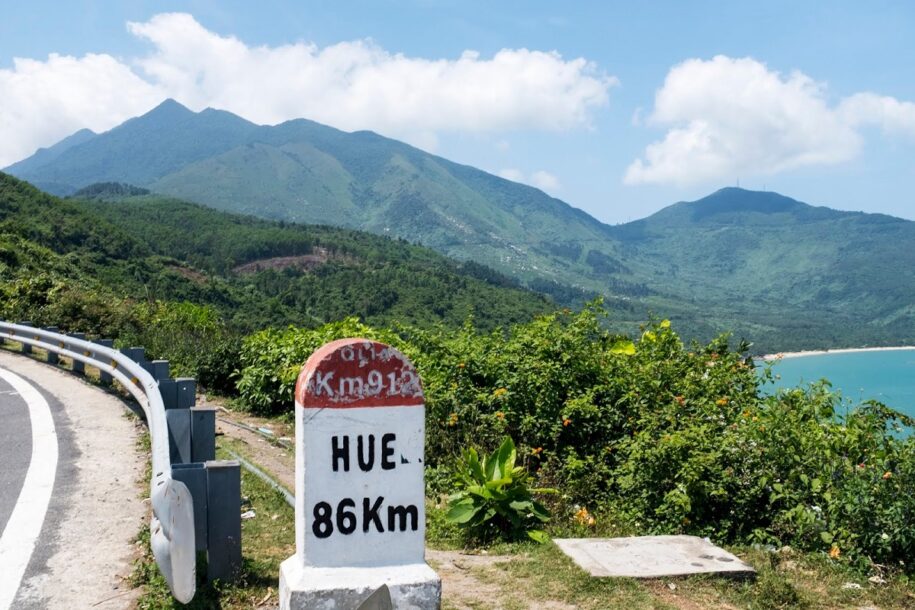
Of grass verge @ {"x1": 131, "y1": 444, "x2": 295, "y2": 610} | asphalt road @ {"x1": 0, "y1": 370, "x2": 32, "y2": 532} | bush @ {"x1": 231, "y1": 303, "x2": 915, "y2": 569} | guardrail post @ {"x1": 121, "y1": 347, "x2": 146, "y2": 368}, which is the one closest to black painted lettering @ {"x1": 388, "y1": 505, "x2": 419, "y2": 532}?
grass verge @ {"x1": 131, "y1": 444, "x2": 295, "y2": 610}

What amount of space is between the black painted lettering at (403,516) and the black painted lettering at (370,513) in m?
0.05

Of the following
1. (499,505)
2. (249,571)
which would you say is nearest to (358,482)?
(249,571)

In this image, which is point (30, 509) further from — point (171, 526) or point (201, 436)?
point (171, 526)

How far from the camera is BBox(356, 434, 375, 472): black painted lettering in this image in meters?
3.37

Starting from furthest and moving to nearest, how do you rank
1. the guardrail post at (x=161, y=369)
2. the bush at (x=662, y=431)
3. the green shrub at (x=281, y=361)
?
1. the green shrub at (x=281, y=361)
2. the guardrail post at (x=161, y=369)
3. the bush at (x=662, y=431)

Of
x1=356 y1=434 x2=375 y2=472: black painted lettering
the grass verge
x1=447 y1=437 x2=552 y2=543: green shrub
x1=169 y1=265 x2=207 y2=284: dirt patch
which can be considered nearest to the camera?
x1=356 y1=434 x2=375 y2=472: black painted lettering

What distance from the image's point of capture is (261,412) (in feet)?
35.4

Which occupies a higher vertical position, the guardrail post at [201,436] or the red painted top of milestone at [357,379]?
the red painted top of milestone at [357,379]

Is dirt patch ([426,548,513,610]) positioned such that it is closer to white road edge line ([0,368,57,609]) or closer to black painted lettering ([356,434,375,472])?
black painted lettering ([356,434,375,472])

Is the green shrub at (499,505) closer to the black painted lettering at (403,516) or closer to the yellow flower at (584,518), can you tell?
the yellow flower at (584,518)

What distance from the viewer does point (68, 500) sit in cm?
622

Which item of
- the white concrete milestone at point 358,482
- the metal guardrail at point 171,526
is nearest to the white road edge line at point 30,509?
the metal guardrail at point 171,526

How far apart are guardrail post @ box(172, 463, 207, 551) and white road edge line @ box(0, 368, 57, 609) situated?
1065 mm

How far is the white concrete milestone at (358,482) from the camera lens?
330cm
